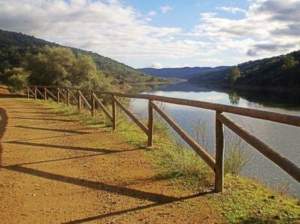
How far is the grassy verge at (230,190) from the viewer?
567cm

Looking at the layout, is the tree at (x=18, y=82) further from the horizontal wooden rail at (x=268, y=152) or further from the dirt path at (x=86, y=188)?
the horizontal wooden rail at (x=268, y=152)

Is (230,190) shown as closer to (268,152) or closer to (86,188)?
(268,152)

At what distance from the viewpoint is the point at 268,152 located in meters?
5.36

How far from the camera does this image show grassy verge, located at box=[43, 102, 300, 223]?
5668 millimetres

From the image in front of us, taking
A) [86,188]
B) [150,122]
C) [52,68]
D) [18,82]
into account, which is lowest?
[86,188]

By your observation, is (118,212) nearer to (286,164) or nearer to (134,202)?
(134,202)

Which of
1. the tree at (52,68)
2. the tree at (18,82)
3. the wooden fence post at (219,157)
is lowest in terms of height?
the wooden fence post at (219,157)

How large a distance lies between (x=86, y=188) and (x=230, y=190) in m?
2.17

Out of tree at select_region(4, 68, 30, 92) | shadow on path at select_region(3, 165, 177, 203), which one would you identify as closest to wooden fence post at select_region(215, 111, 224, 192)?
shadow on path at select_region(3, 165, 177, 203)

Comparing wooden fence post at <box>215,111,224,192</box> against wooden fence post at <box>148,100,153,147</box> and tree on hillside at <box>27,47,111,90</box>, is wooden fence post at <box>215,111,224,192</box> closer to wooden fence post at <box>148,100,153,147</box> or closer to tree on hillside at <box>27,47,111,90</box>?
wooden fence post at <box>148,100,153,147</box>

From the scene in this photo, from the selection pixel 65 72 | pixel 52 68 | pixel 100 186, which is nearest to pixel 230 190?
pixel 100 186

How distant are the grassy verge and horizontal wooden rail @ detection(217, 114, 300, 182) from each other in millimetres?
756

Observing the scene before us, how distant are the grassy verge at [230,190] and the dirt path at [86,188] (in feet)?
0.80

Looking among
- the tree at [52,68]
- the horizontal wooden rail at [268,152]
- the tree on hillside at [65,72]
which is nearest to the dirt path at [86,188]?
the horizontal wooden rail at [268,152]
